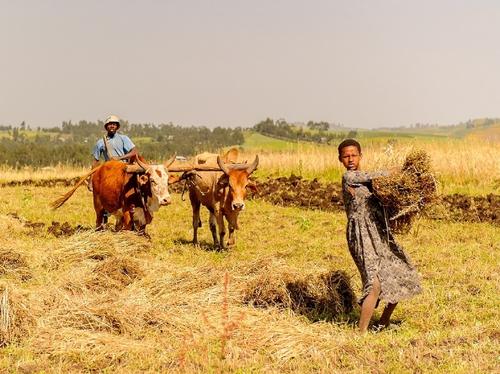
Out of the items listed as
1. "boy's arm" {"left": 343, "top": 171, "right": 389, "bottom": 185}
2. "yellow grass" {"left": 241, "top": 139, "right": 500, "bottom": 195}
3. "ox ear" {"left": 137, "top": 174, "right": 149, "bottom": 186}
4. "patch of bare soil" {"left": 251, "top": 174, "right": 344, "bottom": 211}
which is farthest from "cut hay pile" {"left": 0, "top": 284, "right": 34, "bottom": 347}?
"patch of bare soil" {"left": 251, "top": 174, "right": 344, "bottom": 211}

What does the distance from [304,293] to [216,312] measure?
1.22 meters

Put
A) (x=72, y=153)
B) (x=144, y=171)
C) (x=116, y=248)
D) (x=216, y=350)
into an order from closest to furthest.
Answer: (x=216, y=350), (x=116, y=248), (x=144, y=171), (x=72, y=153)

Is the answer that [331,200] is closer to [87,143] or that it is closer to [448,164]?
[448,164]

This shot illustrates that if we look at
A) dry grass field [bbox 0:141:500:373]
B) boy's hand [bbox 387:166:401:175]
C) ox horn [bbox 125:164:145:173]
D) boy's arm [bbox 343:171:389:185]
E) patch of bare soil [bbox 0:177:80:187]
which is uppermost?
boy's hand [bbox 387:166:401:175]

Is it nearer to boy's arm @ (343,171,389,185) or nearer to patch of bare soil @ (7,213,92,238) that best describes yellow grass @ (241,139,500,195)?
patch of bare soil @ (7,213,92,238)

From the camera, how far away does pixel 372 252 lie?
20.2ft

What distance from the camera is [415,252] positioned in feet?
34.0

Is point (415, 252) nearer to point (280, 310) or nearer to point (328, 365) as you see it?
point (280, 310)

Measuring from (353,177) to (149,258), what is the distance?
449cm

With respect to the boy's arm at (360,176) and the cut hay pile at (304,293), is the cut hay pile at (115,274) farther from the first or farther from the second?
the boy's arm at (360,176)

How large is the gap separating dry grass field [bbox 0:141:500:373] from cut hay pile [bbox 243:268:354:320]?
0.07m

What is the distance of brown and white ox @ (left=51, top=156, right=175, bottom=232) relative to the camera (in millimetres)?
9695

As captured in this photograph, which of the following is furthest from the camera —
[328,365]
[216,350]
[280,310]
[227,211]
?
[227,211]

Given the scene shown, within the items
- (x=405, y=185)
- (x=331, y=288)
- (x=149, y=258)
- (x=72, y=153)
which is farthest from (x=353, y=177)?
(x=72, y=153)
